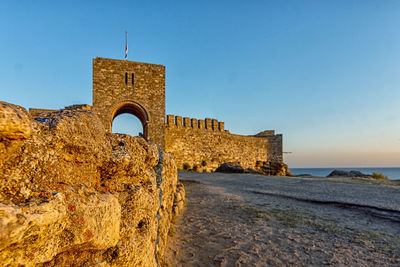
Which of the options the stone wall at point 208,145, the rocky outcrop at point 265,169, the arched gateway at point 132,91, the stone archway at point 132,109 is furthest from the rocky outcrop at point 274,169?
the stone archway at point 132,109

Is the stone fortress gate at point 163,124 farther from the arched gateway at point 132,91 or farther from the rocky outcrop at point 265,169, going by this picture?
the rocky outcrop at point 265,169

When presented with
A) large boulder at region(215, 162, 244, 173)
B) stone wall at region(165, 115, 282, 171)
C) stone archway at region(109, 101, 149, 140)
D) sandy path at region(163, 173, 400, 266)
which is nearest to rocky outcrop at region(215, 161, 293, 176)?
large boulder at region(215, 162, 244, 173)

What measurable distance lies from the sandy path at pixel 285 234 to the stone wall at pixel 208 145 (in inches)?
372

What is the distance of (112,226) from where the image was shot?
1.46 meters

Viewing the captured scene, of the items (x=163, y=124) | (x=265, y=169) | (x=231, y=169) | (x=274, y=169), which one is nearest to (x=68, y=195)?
(x=163, y=124)

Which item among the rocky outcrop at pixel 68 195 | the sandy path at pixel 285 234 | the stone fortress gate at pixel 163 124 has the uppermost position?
the stone fortress gate at pixel 163 124

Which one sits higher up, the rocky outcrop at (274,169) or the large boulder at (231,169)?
the large boulder at (231,169)

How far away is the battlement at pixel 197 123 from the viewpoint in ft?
51.1

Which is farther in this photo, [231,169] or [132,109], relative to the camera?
[231,169]

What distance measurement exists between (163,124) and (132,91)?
2620mm

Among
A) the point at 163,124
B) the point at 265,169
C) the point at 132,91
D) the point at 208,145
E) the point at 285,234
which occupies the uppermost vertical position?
the point at 132,91

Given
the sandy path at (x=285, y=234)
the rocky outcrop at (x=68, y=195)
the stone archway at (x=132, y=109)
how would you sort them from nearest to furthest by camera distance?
the rocky outcrop at (x=68, y=195), the sandy path at (x=285, y=234), the stone archway at (x=132, y=109)

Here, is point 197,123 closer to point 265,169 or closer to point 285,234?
point 265,169

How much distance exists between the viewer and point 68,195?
1.18m
